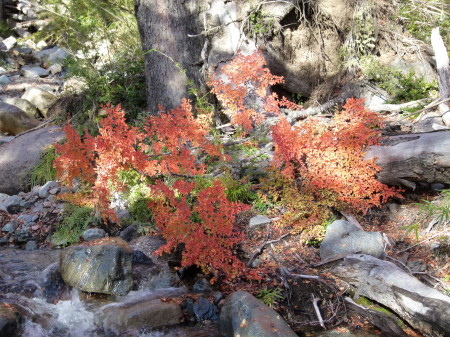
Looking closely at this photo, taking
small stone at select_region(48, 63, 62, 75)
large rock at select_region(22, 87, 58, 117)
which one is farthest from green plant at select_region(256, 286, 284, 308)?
small stone at select_region(48, 63, 62, 75)

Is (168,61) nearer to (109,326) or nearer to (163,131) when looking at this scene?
(163,131)

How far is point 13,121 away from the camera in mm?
8805

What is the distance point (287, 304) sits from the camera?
3.96 meters

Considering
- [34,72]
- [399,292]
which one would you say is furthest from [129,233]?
[34,72]

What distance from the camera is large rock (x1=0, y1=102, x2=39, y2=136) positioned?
Answer: 8758mm

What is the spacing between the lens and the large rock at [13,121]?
876 centimetres

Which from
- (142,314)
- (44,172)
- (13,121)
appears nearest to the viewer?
(142,314)

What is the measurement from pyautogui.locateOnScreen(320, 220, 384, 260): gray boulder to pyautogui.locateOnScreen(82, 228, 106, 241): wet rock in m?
3.11

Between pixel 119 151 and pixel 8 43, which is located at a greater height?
pixel 119 151

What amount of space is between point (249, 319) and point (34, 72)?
1209cm

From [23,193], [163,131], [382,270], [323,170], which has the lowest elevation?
[23,193]

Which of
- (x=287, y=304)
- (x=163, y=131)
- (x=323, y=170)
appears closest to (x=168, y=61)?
(x=163, y=131)

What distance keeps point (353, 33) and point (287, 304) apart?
20.7ft

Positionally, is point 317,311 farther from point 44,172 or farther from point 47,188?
point 44,172
